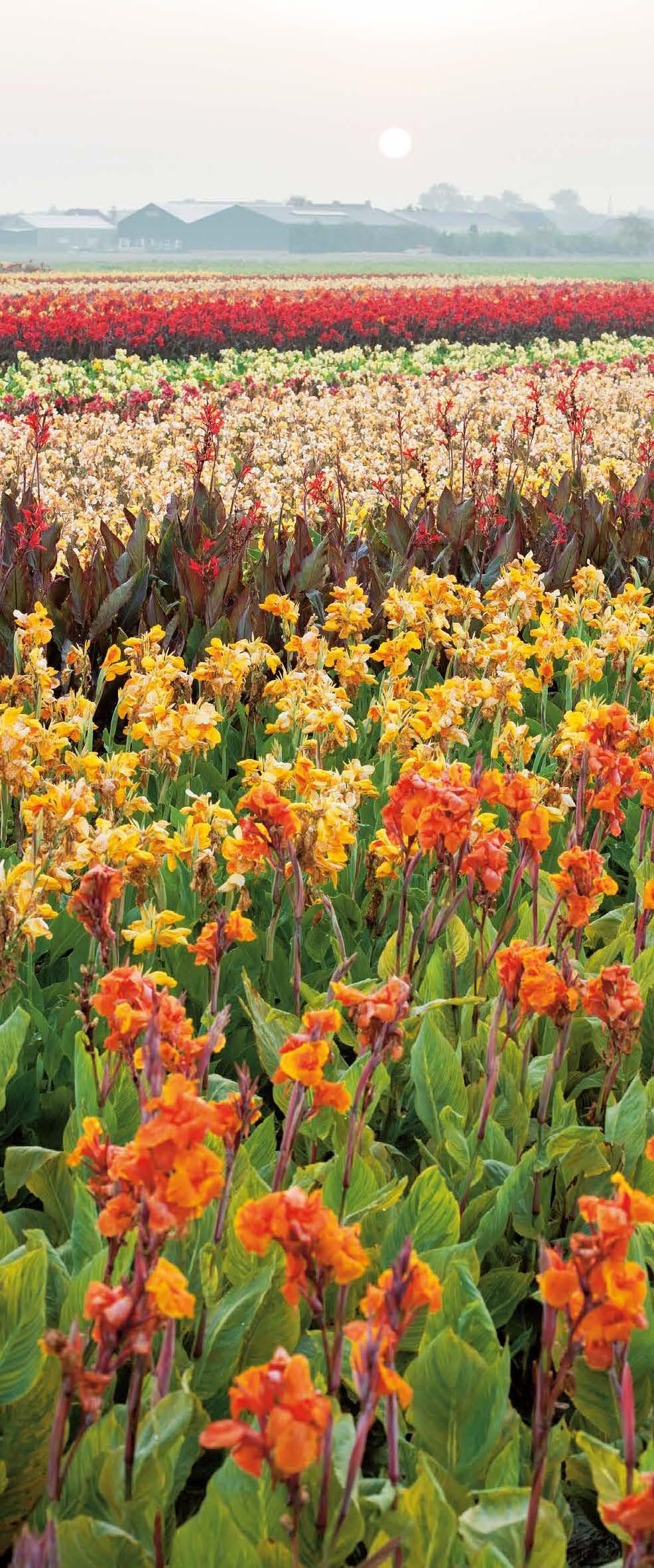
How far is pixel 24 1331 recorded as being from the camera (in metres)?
1.56

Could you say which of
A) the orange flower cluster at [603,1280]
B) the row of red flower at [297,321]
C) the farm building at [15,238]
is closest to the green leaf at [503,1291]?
the orange flower cluster at [603,1280]

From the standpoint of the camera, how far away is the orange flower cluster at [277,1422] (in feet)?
2.92

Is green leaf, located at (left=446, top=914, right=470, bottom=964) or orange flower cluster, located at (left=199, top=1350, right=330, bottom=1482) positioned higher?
orange flower cluster, located at (left=199, top=1350, right=330, bottom=1482)

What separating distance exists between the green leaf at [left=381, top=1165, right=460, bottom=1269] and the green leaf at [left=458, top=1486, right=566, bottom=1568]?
0.47 m

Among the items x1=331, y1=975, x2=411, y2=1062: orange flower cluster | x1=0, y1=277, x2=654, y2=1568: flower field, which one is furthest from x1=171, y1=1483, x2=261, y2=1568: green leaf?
x1=331, y1=975, x2=411, y2=1062: orange flower cluster

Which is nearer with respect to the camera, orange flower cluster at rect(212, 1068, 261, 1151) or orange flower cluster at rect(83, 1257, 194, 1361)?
orange flower cluster at rect(83, 1257, 194, 1361)

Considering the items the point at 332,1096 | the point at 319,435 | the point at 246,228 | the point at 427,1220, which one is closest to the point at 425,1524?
the point at 332,1096

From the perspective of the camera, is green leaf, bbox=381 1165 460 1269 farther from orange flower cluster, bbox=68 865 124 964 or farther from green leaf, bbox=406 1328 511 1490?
orange flower cluster, bbox=68 865 124 964

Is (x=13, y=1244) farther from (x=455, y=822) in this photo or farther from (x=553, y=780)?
(x=553, y=780)

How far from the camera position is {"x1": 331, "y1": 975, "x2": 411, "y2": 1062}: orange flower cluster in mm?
1407

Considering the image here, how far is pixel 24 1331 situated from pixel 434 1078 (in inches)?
33.8

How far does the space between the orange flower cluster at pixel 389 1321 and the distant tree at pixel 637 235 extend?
413 ft

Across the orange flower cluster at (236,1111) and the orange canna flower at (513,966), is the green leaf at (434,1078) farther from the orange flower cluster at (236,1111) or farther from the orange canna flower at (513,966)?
the orange flower cluster at (236,1111)

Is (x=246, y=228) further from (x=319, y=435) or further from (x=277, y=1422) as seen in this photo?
(x=277, y=1422)
